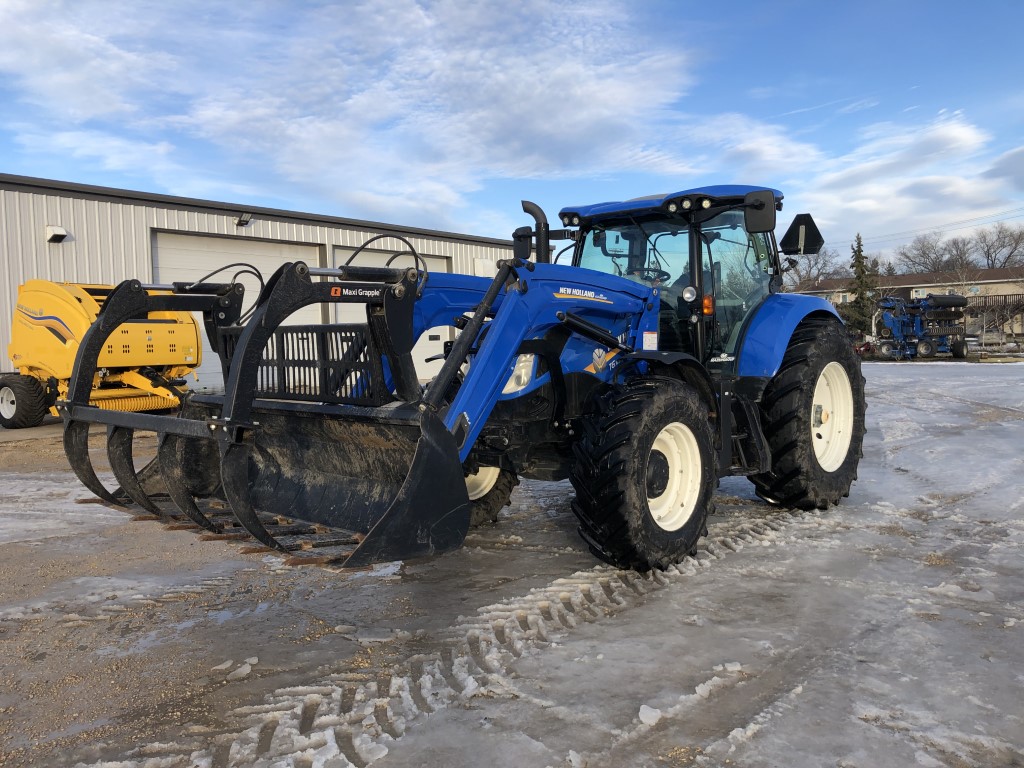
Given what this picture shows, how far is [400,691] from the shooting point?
293cm

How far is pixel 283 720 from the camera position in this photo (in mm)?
2719

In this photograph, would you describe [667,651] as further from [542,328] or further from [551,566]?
[542,328]

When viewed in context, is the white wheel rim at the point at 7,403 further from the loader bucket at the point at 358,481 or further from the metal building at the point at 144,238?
the loader bucket at the point at 358,481

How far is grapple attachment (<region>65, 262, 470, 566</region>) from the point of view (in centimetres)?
309

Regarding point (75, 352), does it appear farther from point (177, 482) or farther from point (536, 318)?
point (536, 318)

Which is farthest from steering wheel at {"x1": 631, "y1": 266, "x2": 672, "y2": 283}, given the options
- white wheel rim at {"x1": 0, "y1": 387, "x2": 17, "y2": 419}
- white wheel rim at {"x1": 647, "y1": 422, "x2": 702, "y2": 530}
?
white wheel rim at {"x1": 0, "y1": 387, "x2": 17, "y2": 419}

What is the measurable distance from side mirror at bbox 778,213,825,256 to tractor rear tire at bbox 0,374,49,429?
34.4 feet

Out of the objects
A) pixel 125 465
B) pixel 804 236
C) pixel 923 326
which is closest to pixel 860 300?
pixel 923 326

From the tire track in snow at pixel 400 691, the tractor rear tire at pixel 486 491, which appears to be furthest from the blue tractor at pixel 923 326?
the tire track in snow at pixel 400 691

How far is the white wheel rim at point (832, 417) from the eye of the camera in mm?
5969

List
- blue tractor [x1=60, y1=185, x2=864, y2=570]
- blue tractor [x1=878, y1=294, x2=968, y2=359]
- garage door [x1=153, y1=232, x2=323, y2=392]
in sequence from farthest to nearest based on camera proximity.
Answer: blue tractor [x1=878, y1=294, x2=968, y2=359]
garage door [x1=153, y1=232, x2=323, y2=392]
blue tractor [x1=60, y1=185, x2=864, y2=570]

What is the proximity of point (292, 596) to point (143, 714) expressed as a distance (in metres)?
1.25

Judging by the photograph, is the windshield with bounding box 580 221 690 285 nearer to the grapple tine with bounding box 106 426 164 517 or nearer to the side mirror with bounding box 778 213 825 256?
the side mirror with bounding box 778 213 825 256

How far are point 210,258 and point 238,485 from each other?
13480 millimetres
